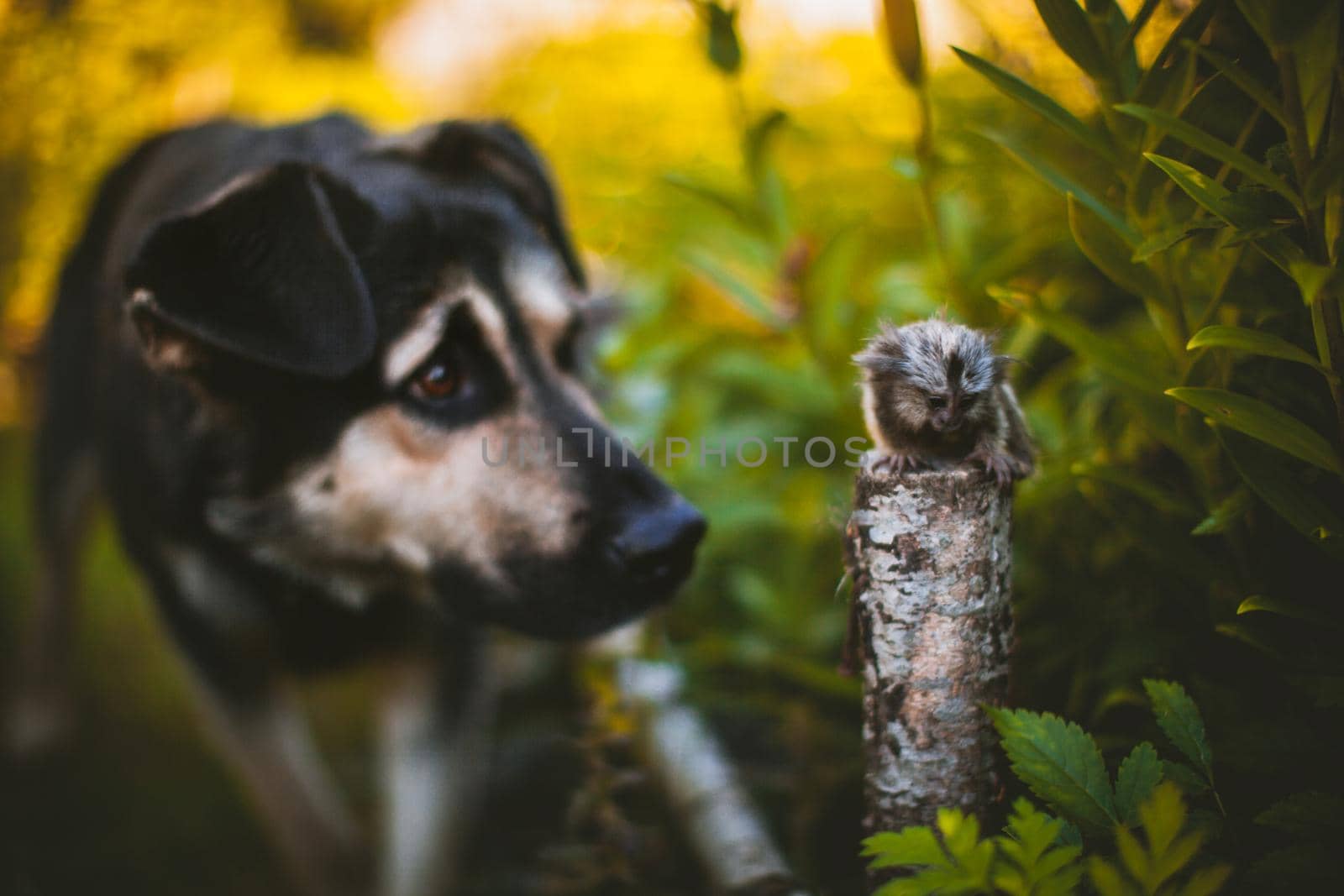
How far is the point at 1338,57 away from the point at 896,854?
109cm

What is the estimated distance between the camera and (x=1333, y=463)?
1.08 meters

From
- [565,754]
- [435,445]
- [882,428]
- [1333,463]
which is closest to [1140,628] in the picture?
[1333,463]

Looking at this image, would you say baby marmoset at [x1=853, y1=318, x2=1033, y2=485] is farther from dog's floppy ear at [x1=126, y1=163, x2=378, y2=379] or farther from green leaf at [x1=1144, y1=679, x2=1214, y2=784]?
dog's floppy ear at [x1=126, y1=163, x2=378, y2=379]

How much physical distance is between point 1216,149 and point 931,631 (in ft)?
2.28

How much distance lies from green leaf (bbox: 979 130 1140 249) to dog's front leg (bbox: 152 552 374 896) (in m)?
2.22

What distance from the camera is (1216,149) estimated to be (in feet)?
3.46

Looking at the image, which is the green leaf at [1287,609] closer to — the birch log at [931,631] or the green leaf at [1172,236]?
the birch log at [931,631]

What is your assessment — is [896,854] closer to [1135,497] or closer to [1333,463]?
[1333,463]

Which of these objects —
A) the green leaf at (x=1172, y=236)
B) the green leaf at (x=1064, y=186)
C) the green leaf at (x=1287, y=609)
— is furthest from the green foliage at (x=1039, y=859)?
the green leaf at (x=1064, y=186)

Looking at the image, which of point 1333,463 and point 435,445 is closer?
point 1333,463

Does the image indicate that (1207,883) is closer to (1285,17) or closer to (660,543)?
(1285,17)

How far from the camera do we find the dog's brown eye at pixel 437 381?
2010mm

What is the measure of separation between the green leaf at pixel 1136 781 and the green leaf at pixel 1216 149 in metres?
0.70

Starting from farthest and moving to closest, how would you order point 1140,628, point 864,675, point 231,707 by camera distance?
point 231,707 < point 1140,628 < point 864,675
